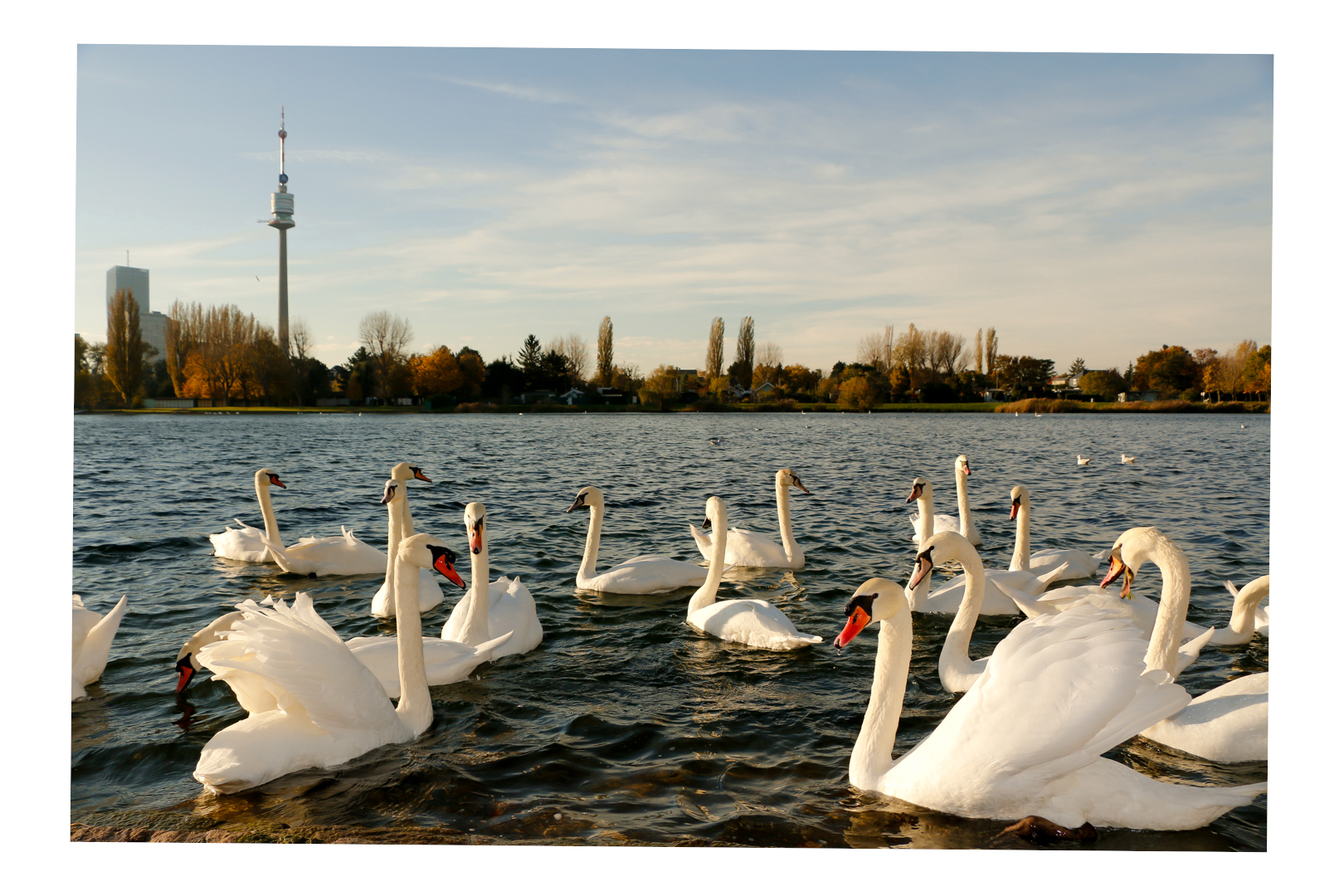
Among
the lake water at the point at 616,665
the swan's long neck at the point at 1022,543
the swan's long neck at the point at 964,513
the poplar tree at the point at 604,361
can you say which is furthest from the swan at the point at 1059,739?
the poplar tree at the point at 604,361

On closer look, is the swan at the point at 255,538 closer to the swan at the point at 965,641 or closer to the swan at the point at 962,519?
the swan at the point at 965,641

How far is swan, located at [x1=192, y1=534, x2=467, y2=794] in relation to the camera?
3.78 metres

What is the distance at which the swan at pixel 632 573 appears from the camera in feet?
25.9

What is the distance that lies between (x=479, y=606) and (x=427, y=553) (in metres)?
1.47

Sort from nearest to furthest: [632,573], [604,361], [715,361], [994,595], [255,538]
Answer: [994,595]
[632,573]
[255,538]
[604,361]
[715,361]

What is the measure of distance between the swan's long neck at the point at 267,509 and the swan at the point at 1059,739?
25.6 ft

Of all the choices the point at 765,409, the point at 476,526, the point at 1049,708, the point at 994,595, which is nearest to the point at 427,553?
the point at 476,526

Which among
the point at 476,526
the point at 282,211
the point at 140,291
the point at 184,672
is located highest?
the point at 282,211

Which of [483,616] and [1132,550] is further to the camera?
[483,616]

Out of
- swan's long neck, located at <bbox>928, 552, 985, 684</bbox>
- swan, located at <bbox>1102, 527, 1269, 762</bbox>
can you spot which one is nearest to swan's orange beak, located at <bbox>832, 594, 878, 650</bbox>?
swan, located at <bbox>1102, 527, 1269, 762</bbox>

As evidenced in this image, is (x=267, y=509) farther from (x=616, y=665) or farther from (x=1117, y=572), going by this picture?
(x=1117, y=572)

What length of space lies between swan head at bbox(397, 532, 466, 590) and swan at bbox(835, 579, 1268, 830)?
224 cm

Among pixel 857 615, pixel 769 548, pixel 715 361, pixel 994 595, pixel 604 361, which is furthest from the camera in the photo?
pixel 715 361

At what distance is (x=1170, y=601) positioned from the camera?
473 cm
